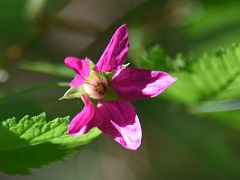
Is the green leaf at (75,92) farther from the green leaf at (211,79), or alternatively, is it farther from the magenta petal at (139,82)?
the green leaf at (211,79)

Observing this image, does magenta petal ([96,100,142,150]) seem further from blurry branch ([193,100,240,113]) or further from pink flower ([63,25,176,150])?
blurry branch ([193,100,240,113])

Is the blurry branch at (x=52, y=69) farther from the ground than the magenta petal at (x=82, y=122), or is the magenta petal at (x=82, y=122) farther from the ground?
the magenta petal at (x=82, y=122)

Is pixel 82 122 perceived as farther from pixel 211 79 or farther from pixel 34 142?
pixel 211 79

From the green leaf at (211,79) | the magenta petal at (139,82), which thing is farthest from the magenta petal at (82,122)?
the green leaf at (211,79)

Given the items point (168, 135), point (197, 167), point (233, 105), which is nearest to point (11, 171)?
point (233, 105)

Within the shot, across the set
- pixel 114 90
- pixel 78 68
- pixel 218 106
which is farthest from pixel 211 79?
pixel 78 68

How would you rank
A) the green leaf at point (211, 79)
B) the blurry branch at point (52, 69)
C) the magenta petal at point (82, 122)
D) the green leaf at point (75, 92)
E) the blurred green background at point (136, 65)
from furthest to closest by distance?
1. the blurred green background at point (136, 65)
2. the blurry branch at point (52, 69)
3. the green leaf at point (211, 79)
4. the green leaf at point (75, 92)
5. the magenta petal at point (82, 122)

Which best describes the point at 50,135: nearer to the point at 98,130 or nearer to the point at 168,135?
the point at 98,130
